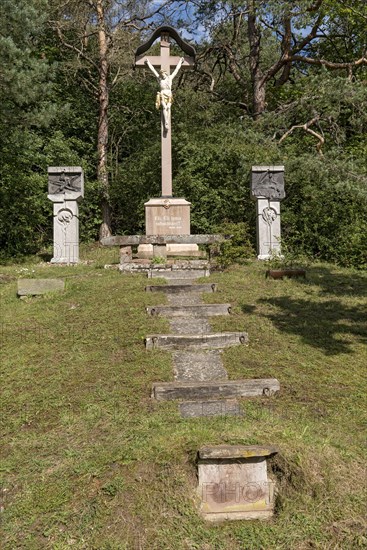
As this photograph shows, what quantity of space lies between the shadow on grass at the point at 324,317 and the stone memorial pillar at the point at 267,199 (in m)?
3.41

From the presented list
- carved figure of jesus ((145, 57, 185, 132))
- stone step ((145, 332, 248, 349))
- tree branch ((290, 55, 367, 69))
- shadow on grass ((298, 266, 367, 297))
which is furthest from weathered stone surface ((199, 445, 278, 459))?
tree branch ((290, 55, 367, 69))

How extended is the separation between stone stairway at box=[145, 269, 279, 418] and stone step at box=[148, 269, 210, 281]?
2.99 ft

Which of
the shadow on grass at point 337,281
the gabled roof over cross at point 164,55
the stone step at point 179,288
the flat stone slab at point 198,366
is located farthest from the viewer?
the gabled roof over cross at point 164,55

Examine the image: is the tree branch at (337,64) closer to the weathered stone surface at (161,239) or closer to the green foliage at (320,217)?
the green foliage at (320,217)

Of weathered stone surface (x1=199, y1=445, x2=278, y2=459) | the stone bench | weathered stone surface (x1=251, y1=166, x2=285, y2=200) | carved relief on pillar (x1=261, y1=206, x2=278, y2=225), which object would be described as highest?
weathered stone surface (x1=251, y1=166, x2=285, y2=200)

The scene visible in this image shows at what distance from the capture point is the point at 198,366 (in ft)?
14.6

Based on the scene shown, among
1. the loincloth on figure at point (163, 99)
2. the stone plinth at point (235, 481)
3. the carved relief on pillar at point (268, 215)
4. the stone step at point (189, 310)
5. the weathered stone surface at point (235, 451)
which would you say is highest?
the loincloth on figure at point (163, 99)

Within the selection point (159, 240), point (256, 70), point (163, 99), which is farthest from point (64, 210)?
point (256, 70)

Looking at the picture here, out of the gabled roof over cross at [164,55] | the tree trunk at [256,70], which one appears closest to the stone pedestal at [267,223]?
the gabled roof over cross at [164,55]

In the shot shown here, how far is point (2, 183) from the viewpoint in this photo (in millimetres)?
13539

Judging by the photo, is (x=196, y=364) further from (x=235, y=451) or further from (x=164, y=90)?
(x=164, y=90)

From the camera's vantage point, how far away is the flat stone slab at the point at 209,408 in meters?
3.65

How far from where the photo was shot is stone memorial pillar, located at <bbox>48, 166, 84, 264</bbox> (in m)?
11.3

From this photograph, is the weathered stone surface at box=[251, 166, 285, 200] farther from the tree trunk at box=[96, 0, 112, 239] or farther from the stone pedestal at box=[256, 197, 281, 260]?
the tree trunk at box=[96, 0, 112, 239]
